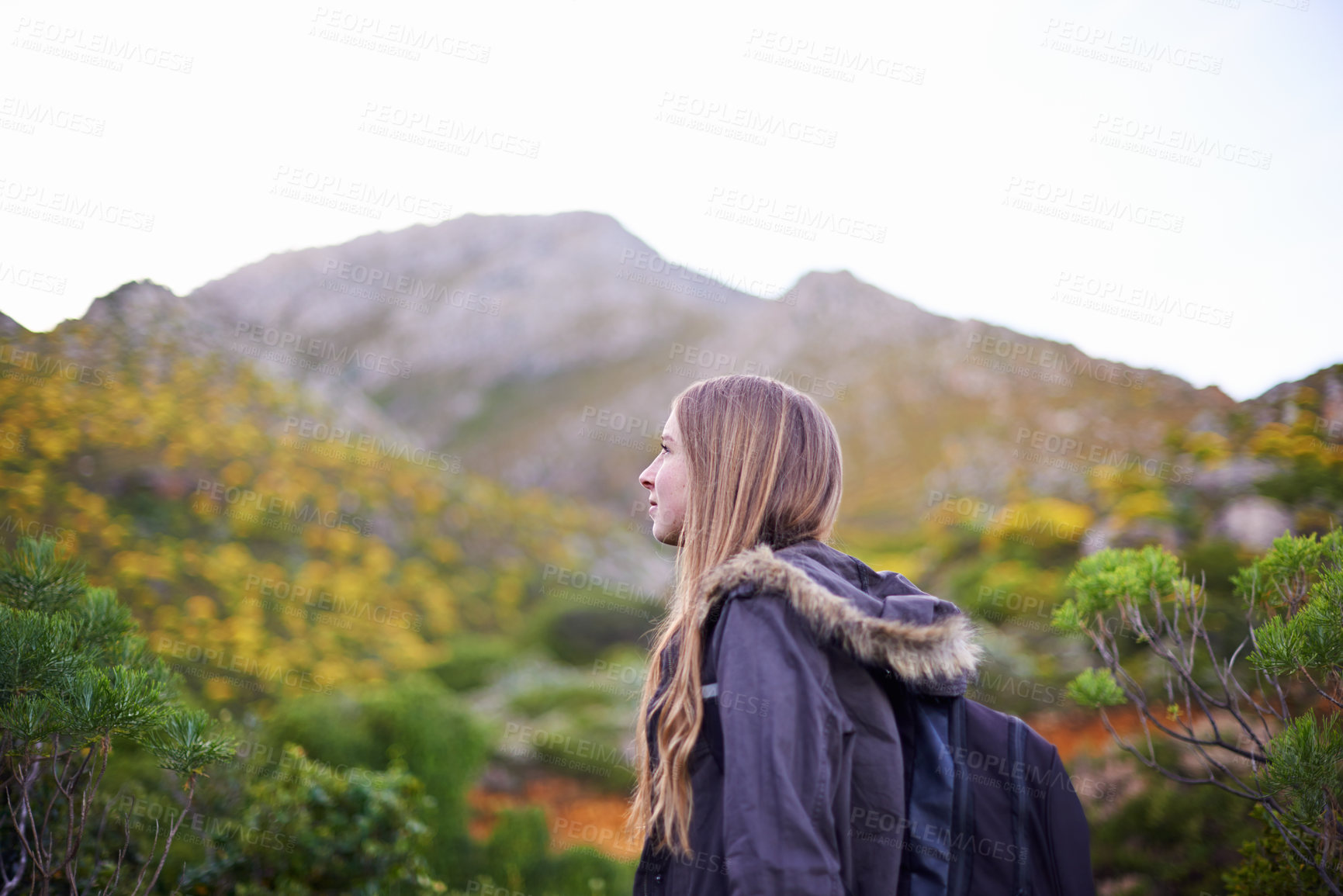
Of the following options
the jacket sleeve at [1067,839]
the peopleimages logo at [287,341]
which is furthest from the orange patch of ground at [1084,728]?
the peopleimages logo at [287,341]

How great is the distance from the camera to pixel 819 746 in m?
1.29

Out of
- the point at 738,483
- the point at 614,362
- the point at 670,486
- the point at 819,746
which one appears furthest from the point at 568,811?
the point at 614,362

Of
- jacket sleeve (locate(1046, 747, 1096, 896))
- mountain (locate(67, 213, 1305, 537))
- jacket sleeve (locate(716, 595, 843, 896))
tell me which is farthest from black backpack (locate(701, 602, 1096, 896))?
mountain (locate(67, 213, 1305, 537))

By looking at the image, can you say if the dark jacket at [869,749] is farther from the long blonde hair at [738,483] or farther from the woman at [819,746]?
the long blonde hair at [738,483]

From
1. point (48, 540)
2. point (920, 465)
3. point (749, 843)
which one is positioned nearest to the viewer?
point (749, 843)

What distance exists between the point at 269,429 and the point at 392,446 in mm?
2923

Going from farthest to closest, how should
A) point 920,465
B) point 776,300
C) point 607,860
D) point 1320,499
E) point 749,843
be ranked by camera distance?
point 776,300, point 920,465, point 1320,499, point 607,860, point 749,843

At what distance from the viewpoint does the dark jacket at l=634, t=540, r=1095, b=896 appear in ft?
4.28

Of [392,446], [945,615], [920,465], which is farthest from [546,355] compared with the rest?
[945,615]

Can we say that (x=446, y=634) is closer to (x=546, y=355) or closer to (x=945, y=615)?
(x=945, y=615)

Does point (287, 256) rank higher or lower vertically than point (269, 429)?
higher

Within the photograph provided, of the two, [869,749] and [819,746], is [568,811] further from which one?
[819,746]

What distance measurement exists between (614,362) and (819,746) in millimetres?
40068

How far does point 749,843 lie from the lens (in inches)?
47.0
